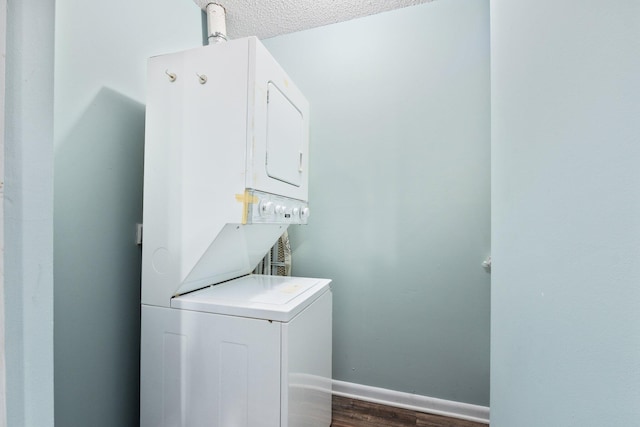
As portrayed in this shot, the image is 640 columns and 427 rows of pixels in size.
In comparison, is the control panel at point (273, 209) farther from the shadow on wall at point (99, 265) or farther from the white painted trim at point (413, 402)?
the white painted trim at point (413, 402)

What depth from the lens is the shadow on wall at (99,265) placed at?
137cm

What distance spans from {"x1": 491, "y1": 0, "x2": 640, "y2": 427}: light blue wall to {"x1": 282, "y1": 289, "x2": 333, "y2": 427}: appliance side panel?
2.80ft

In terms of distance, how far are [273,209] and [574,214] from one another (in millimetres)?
1230

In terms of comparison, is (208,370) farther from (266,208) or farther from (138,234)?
(138,234)

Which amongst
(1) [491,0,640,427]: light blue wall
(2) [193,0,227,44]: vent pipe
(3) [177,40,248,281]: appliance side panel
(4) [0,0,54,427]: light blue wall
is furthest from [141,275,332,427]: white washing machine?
(2) [193,0,227,44]: vent pipe

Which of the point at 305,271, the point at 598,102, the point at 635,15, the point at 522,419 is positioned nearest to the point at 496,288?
the point at 522,419

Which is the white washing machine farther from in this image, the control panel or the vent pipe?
the vent pipe

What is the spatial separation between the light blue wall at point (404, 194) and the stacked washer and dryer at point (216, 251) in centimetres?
83

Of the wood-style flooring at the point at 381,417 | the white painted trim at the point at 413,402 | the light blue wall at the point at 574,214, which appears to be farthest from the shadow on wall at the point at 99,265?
the light blue wall at the point at 574,214

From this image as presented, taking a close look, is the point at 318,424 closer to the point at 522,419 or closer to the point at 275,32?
the point at 522,419

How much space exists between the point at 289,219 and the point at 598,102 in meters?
1.46

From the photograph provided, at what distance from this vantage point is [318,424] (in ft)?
5.56

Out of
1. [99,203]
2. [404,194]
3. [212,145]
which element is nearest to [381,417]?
[404,194]

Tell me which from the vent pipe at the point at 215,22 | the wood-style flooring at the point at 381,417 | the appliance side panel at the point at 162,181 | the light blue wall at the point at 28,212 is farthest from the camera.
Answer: the vent pipe at the point at 215,22
